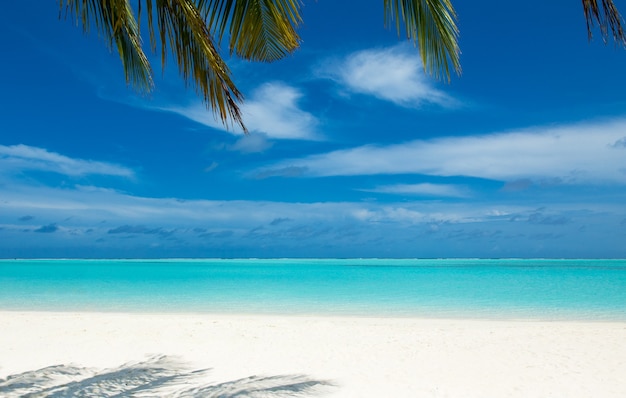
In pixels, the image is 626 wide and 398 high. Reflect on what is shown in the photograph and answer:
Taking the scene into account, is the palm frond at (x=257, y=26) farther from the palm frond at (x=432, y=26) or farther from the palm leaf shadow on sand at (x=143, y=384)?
the palm leaf shadow on sand at (x=143, y=384)

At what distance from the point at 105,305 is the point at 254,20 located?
1327 centimetres

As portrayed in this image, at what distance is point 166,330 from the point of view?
8.04 m

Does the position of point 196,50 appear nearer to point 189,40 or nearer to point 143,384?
point 189,40

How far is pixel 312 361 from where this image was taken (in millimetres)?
5719

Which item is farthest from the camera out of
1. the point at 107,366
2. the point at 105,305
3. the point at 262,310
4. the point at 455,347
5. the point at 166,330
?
the point at 105,305

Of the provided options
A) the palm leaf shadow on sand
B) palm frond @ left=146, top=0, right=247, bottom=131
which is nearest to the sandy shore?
the palm leaf shadow on sand

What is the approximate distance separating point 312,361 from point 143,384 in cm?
201

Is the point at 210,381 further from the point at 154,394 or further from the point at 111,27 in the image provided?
the point at 111,27

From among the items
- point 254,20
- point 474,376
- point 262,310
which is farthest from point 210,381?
point 262,310

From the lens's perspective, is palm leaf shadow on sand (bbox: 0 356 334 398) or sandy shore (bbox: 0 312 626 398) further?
sandy shore (bbox: 0 312 626 398)

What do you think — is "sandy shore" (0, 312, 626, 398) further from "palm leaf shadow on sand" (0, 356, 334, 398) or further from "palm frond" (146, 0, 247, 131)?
"palm frond" (146, 0, 247, 131)

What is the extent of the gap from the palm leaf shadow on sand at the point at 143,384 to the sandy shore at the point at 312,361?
0.01m

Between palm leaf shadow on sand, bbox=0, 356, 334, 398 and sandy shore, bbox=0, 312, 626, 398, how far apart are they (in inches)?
0.4

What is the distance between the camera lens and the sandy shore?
177 inches
